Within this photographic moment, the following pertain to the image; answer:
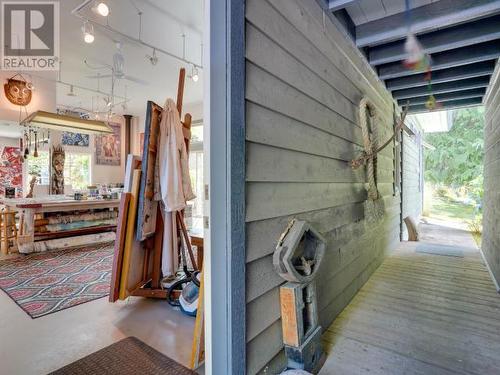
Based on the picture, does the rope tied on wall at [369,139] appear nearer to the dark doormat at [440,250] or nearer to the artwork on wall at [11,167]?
the dark doormat at [440,250]

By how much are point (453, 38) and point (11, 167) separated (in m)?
11.6

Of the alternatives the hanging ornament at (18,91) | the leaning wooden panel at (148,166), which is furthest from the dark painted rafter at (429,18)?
the hanging ornament at (18,91)

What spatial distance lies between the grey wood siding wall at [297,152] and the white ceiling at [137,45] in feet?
7.79

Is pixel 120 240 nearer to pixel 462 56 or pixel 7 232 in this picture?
pixel 7 232

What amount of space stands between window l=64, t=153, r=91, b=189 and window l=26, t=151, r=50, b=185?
0.62 m

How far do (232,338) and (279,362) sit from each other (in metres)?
0.50

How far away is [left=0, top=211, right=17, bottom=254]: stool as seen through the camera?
4262mm

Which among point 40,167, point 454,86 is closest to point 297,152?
point 454,86

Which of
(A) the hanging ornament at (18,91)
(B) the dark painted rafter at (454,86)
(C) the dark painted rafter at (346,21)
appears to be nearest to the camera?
(C) the dark painted rafter at (346,21)

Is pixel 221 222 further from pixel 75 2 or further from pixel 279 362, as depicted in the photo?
pixel 75 2

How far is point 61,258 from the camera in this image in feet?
13.4

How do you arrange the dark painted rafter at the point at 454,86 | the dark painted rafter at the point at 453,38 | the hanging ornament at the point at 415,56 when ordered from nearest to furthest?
the dark painted rafter at the point at 453,38
the hanging ornament at the point at 415,56
the dark painted rafter at the point at 454,86

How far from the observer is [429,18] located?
2.40 metres

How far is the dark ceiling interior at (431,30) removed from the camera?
230 cm
